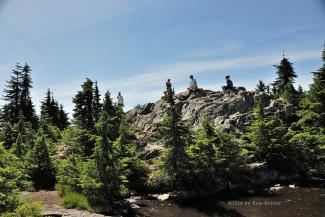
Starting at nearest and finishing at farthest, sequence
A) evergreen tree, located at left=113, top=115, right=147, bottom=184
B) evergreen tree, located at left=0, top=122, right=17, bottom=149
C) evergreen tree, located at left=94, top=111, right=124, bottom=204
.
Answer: evergreen tree, located at left=94, top=111, right=124, bottom=204 < evergreen tree, located at left=113, top=115, right=147, bottom=184 < evergreen tree, located at left=0, top=122, right=17, bottom=149

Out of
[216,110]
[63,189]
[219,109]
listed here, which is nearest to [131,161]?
[63,189]

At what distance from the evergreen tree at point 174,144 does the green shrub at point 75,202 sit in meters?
9.25

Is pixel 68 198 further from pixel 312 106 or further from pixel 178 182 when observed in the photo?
pixel 312 106

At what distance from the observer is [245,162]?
33.6m

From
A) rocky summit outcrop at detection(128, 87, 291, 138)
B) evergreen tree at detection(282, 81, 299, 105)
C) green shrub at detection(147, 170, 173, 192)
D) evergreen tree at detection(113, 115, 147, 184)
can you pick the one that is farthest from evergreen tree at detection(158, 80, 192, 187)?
evergreen tree at detection(282, 81, 299, 105)

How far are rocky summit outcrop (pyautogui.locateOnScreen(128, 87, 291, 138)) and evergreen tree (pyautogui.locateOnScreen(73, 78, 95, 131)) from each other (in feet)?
23.1

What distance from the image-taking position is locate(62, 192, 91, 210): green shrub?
23067mm

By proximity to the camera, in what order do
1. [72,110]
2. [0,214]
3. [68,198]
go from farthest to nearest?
1. [72,110]
2. [68,198]
3. [0,214]

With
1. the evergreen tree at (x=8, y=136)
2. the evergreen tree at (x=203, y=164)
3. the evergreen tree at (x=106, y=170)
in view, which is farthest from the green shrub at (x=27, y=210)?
the evergreen tree at (x=8, y=136)

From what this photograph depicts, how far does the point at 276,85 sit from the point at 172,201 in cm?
4430

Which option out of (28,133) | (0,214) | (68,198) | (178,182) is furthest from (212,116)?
(0,214)

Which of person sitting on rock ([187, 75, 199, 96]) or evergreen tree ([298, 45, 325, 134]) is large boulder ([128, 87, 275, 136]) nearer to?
person sitting on rock ([187, 75, 199, 96])

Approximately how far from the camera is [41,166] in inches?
1217

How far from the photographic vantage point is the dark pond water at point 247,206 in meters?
23.5
